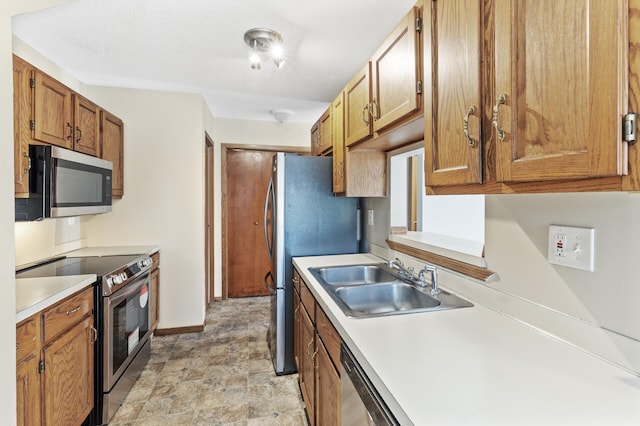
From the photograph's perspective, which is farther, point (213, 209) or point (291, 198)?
point (213, 209)

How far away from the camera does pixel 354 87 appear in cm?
185

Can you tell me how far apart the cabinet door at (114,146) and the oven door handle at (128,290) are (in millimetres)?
868

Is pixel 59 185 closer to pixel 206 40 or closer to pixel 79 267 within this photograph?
pixel 79 267

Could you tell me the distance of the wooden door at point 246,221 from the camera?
412 centimetres

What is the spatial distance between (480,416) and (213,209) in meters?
3.72

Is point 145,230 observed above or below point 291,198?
below

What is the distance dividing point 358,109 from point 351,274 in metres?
1.01

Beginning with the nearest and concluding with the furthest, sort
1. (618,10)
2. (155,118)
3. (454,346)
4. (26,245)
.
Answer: (618,10) < (454,346) < (26,245) < (155,118)

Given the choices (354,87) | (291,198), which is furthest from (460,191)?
(291,198)

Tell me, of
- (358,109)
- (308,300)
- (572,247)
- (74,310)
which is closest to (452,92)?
(572,247)

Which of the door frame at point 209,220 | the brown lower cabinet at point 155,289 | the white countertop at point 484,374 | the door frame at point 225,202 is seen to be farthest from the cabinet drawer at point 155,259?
the white countertop at point 484,374

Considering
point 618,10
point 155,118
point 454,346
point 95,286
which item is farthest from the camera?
point 155,118

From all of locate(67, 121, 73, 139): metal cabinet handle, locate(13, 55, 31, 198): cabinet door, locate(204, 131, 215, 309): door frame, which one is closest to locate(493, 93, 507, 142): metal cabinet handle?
locate(13, 55, 31, 198): cabinet door

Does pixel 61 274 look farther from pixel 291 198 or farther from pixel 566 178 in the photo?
pixel 566 178
